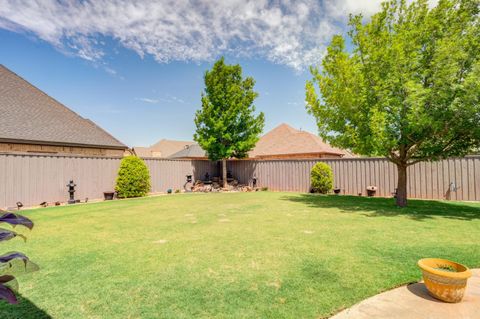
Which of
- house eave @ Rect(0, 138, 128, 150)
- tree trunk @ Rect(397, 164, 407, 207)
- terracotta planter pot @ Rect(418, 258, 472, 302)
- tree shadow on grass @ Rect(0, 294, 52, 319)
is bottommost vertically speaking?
tree shadow on grass @ Rect(0, 294, 52, 319)

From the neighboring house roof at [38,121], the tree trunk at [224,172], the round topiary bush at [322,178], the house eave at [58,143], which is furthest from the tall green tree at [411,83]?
the neighboring house roof at [38,121]

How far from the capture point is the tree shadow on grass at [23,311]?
2.51 metres

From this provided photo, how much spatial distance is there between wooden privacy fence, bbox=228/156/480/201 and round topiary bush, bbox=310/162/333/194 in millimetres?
405

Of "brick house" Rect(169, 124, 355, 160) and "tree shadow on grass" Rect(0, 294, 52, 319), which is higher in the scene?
"brick house" Rect(169, 124, 355, 160)

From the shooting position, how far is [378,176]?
12.9 meters

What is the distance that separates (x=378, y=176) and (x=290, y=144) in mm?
11792

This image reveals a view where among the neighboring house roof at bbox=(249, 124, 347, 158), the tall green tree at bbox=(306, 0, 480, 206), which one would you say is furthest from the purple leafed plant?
the neighboring house roof at bbox=(249, 124, 347, 158)

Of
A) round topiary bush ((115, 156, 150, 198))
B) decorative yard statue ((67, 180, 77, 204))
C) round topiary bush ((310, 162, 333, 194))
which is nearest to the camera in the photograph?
decorative yard statue ((67, 180, 77, 204))

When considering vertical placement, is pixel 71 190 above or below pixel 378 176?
below

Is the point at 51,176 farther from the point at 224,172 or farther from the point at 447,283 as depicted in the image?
the point at 447,283

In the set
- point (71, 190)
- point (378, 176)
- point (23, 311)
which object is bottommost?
point (23, 311)

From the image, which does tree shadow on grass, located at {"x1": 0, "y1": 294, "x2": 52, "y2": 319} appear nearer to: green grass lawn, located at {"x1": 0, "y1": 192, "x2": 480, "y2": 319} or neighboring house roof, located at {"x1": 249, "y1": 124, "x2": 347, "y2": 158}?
green grass lawn, located at {"x1": 0, "y1": 192, "x2": 480, "y2": 319}

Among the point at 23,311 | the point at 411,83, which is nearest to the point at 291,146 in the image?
the point at 411,83

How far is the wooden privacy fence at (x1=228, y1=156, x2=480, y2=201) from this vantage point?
35.5ft
